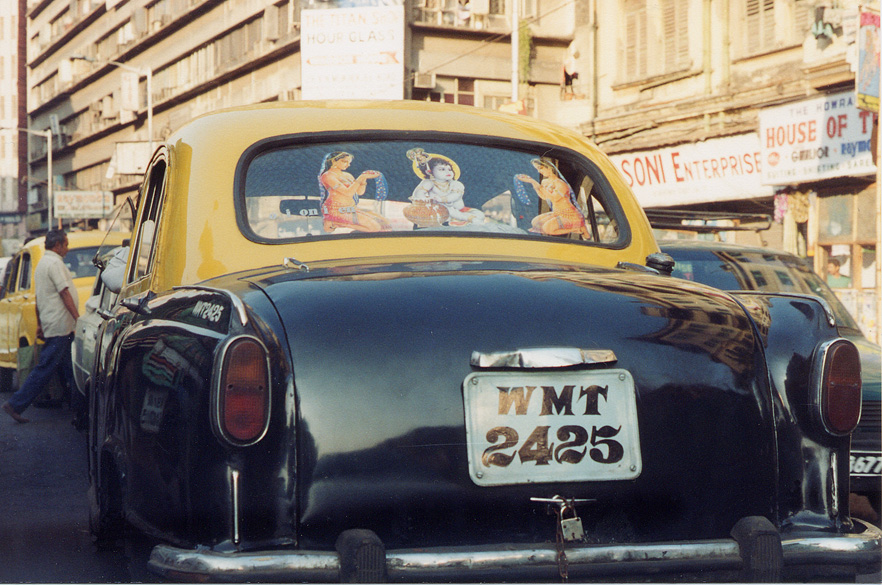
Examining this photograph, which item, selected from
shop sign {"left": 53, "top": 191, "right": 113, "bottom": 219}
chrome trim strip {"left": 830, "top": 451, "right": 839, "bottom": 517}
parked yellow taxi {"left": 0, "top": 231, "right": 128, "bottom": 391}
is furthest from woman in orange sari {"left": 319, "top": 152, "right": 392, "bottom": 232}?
shop sign {"left": 53, "top": 191, "right": 113, "bottom": 219}

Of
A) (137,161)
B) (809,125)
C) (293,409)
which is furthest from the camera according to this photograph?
(137,161)

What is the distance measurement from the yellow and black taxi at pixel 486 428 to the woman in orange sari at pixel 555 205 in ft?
2.14

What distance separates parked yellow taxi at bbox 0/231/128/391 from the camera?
38.2ft

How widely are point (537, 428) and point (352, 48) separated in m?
34.5

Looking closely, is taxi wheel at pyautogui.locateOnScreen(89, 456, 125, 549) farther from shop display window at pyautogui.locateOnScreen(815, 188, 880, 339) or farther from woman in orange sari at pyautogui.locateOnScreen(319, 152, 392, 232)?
shop display window at pyautogui.locateOnScreen(815, 188, 880, 339)

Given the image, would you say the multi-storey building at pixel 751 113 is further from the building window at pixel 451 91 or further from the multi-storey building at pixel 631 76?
the building window at pixel 451 91

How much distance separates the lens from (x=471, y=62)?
1474 inches

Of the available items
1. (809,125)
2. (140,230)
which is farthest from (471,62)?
(140,230)

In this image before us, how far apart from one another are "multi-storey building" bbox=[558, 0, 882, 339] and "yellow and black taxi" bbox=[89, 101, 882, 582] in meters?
11.8

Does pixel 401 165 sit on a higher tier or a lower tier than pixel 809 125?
lower

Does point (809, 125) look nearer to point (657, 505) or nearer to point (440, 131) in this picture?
point (440, 131)

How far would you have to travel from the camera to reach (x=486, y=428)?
256 cm

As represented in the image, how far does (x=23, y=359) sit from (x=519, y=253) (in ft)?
28.8

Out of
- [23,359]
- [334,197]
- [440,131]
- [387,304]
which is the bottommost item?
[23,359]
